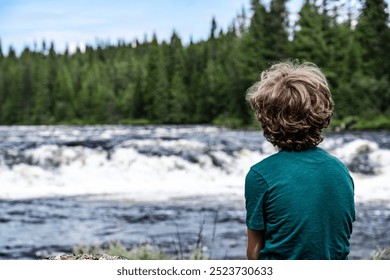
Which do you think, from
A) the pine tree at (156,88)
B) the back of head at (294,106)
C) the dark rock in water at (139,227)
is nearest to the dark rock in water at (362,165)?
the dark rock in water at (139,227)

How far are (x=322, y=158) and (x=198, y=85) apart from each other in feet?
143

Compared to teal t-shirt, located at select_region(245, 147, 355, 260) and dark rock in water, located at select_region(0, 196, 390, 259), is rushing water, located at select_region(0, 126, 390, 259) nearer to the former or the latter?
dark rock in water, located at select_region(0, 196, 390, 259)

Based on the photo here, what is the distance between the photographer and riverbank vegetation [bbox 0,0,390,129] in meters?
28.8

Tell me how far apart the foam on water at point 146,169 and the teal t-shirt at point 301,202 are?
7.58 meters

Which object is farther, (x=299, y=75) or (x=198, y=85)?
(x=198, y=85)

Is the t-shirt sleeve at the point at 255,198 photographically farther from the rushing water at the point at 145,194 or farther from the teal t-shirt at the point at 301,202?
the rushing water at the point at 145,194

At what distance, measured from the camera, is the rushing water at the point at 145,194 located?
686 centimetres

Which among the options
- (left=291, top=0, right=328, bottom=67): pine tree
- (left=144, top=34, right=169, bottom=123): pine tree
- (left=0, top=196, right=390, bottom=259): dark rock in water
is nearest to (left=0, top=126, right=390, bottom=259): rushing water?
(left=0, top=196, right=390, bottom=259): dark rock in water

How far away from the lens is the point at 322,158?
158 cm

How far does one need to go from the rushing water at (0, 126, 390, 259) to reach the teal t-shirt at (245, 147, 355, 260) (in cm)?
285

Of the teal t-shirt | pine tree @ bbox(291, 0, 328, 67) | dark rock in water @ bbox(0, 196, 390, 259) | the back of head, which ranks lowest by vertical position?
dark rock in water @ bbox(0, 196, 390, 259)

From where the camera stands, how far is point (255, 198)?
157 centimetres
